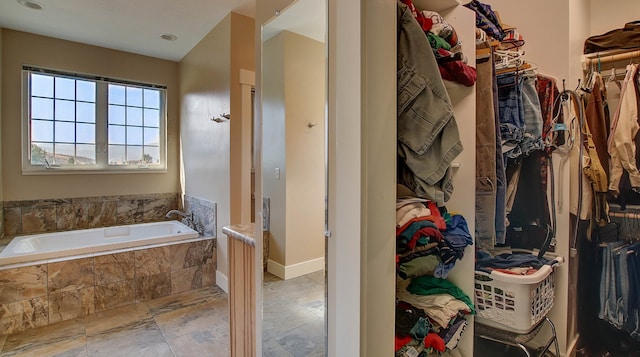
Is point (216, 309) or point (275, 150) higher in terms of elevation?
point (275, 150)

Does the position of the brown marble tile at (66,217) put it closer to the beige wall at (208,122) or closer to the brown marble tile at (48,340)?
the beige wall at (208,122)

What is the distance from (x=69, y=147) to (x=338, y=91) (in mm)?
3977

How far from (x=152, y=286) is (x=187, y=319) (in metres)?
0.62

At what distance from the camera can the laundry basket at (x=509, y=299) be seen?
1362 millimetres

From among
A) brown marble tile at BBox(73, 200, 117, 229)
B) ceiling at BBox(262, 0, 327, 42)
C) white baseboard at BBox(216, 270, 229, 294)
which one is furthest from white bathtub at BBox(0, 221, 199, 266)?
ceiling at BBox(262, 0, 327, 42)

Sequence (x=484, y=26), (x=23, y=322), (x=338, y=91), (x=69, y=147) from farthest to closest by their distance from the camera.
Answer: (x=69, y=147) < (x=23, y=322) < (x=484, y=26) < (x=338, y=91)

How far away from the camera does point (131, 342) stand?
225 centimetres

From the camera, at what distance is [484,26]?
1.46 m

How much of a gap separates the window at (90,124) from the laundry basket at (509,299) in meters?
3.98

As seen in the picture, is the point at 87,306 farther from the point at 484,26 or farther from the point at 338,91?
the point at 484,26

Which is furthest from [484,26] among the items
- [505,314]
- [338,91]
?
[505,314]

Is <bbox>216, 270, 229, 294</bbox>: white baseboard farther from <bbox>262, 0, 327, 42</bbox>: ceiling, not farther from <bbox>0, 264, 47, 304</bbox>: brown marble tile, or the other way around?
<bbox>262, 0, 327, 42</bbox>: ceiling

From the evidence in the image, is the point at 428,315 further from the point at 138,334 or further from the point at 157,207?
the point at 157,207

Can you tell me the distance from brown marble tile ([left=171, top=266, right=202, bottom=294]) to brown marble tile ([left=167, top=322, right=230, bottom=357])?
812 millimetres
